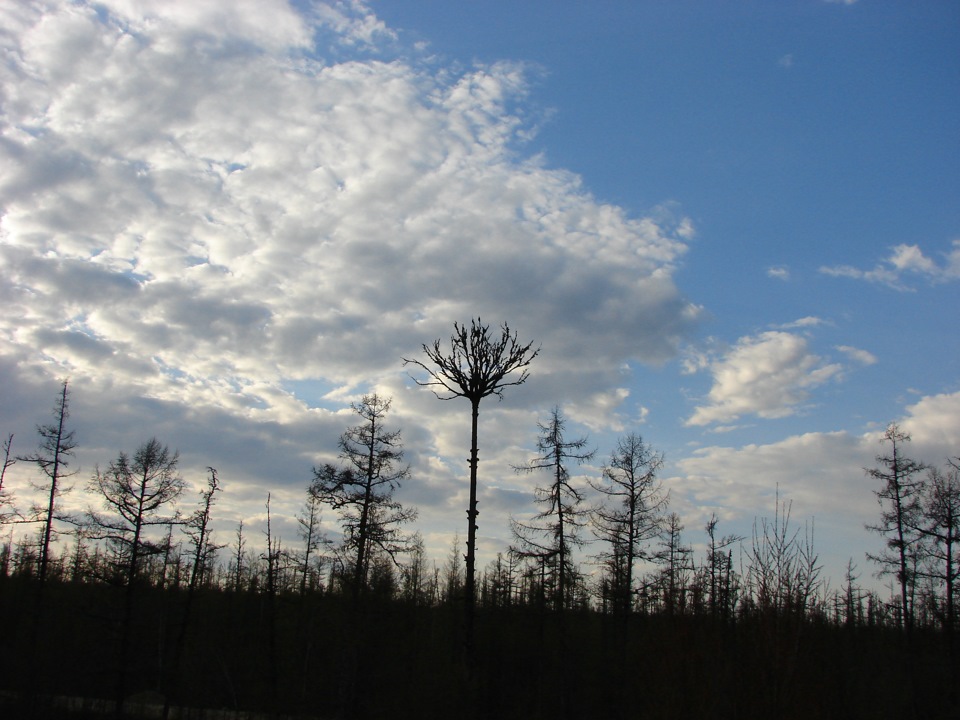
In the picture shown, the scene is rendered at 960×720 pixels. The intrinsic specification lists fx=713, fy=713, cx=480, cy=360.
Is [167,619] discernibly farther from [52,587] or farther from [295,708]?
[295,708]

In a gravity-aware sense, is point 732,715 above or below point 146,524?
below

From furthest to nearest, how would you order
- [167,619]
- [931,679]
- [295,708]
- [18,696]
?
1. [167,619]
2. [931,679]
3. [295,708]
4. [18,696]

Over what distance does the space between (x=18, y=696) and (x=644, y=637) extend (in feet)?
78.5

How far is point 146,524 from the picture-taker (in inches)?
1170

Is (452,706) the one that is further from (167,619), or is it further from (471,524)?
(167,619)

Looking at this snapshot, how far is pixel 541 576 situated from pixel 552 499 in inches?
130

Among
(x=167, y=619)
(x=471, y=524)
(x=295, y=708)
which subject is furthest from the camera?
(x=167, y=619)

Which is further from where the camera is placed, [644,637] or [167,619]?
[167,619]

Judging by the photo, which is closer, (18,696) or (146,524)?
(18,696)

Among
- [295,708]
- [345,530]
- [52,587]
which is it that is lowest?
[295,708]

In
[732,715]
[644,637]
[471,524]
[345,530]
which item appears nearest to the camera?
[732,715]

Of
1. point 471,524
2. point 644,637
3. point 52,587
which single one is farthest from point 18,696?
point 52,587

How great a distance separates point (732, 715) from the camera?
11.6 meters

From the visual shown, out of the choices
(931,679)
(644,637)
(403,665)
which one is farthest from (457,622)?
(644,637)
